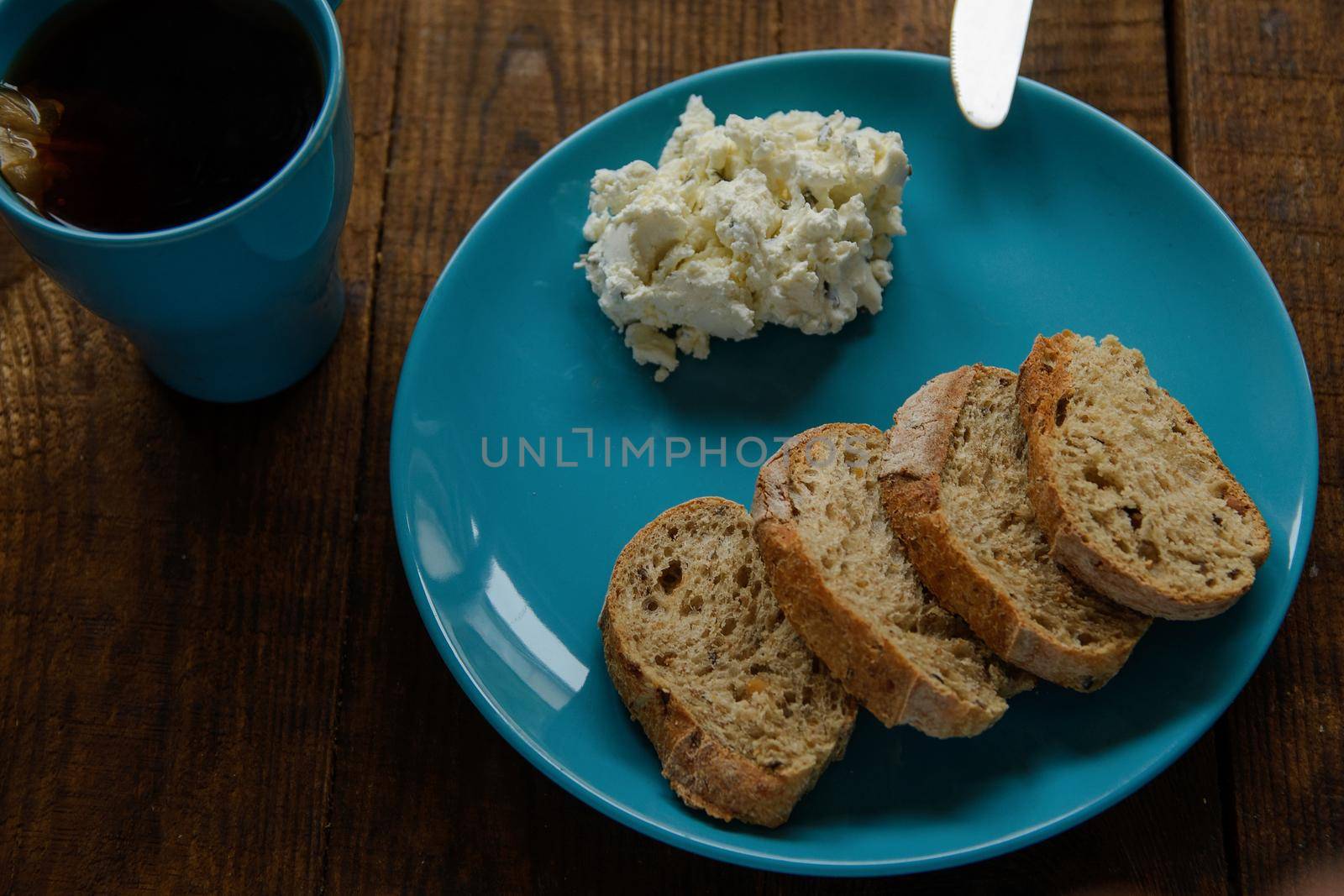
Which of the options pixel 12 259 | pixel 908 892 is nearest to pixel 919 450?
pixel 908 892

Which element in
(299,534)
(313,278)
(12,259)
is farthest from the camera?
(12,259)

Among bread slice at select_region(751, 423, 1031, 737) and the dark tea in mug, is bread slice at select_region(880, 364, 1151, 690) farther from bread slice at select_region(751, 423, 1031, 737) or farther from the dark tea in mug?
the dark tea in mug

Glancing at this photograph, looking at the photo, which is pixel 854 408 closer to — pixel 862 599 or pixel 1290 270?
pixel 862 599

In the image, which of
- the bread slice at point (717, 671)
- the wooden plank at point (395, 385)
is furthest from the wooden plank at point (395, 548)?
the bread slice at point (717, 671)

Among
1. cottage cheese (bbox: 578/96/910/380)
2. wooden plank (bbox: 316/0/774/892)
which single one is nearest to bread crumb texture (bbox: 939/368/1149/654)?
cottage cheese (bbox: 578/96/910/380)

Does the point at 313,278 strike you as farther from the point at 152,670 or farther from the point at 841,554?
the point at 841,554

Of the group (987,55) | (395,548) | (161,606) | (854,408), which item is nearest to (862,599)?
(854,408)
